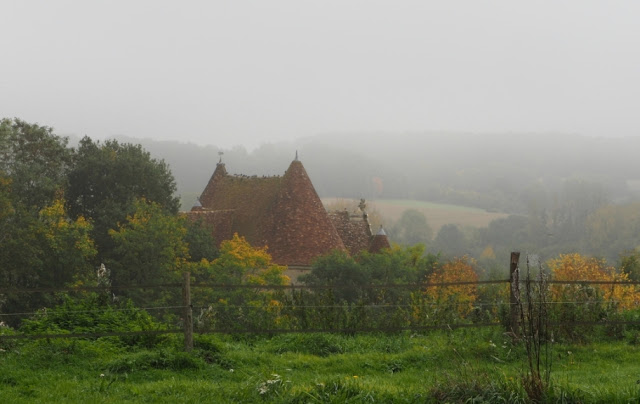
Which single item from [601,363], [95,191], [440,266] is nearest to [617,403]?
[601,363]

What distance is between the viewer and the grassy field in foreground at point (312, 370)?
776cm

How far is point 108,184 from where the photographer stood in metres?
38.0

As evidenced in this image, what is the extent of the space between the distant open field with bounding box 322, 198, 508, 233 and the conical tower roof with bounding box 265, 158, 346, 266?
225 feet

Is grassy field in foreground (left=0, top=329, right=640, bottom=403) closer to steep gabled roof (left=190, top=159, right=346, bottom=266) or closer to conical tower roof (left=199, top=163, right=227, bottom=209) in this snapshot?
steep gabled roof (left=190, top=159, right=346, bottom=266)

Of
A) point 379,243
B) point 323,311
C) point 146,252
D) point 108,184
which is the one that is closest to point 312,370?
point 323,311

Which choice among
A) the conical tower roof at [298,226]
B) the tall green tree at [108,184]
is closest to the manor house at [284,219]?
the conical tower roof at [298,226]

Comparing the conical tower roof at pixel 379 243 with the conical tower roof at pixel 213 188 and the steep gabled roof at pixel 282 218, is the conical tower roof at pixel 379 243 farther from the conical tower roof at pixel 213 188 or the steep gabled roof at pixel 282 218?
the conical tower roof at pixel 213 188

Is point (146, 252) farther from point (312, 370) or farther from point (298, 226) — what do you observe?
point (312, 370)

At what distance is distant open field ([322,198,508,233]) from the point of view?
121 m

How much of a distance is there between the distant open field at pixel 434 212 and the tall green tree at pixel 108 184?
71.2 m

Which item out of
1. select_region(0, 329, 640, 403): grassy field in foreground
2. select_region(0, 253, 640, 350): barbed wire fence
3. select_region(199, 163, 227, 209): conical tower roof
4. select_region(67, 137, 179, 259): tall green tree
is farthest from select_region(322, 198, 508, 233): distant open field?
select_region(0, 329, 640, 403): grassy field in foreground

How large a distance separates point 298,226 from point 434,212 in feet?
317

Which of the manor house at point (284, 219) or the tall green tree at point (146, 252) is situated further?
the manor house at point (284, 219)

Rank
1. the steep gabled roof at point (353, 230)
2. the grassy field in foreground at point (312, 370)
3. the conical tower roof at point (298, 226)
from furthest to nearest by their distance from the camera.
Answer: the steep gabled roof at point (353, 230) < the conical tower roof at point (298, 226) < the grassy field in foreground at point (312, 370)
